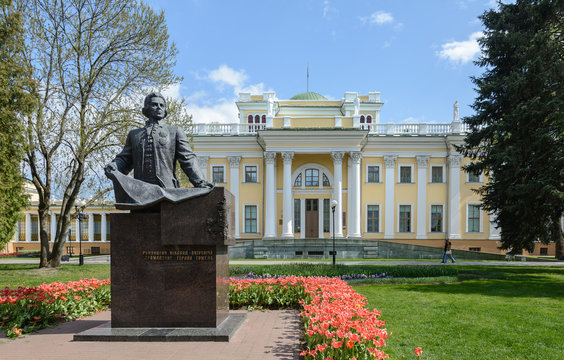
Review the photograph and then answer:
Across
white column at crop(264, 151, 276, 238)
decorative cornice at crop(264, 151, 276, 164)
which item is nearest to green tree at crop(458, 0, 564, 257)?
decorative cornice at crop(264, 151, 276, 164)

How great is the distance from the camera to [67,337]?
6.11 m

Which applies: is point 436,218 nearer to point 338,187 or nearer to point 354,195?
point 354,195

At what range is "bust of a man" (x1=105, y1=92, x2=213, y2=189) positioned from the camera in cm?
636

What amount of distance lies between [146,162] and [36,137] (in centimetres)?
1423

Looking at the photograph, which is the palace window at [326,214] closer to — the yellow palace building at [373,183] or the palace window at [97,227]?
the yellow palace building at [373,183]

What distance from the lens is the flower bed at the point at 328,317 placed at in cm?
459

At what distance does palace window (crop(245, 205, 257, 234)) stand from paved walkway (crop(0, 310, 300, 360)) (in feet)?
95.5

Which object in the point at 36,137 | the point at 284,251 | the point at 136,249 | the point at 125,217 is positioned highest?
the point at 36,137

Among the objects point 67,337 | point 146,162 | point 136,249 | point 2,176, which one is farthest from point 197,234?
point 2,176

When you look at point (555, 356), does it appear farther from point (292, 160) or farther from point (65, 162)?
point (292, 160)

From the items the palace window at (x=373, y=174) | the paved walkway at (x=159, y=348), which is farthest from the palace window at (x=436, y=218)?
the paved walkway at (x=159, y=348)

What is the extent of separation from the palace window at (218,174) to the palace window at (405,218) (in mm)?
16128

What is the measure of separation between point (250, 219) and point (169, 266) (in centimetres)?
2987

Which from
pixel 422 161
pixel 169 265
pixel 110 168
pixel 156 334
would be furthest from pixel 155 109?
pixel 422 161
